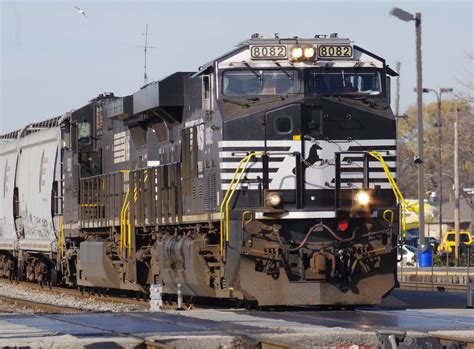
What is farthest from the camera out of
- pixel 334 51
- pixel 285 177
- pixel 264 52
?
pixel 334 51

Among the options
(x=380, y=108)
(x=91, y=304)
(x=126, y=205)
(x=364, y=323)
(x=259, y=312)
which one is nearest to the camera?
(x=364, y=323)

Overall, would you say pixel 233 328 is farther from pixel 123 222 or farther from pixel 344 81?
pixel 123 222

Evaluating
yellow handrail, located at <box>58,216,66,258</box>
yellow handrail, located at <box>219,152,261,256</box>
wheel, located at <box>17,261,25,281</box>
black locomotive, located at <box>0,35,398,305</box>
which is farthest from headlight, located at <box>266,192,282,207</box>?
wheel, located at <box>17,261,25,281</box>

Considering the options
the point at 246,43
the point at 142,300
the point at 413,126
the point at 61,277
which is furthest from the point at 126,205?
the point at 413,126

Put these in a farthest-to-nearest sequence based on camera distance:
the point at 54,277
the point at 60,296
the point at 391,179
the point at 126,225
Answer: the point at 54,277 < the point at 60,296 < the point at 126,225 < the point at 391,179

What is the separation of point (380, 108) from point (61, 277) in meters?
13.7

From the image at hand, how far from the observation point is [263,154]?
15.4m

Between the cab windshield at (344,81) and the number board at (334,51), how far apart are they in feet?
0.71

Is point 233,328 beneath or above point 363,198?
beneath

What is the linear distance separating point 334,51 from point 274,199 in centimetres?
244

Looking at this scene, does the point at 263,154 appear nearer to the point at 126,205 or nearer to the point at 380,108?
the point at 380,108

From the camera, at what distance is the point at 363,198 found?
15.4m

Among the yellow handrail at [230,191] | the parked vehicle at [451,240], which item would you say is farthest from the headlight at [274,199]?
the parked vehicle at [451,240]

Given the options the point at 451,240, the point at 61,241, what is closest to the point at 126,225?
the point at 61,241
